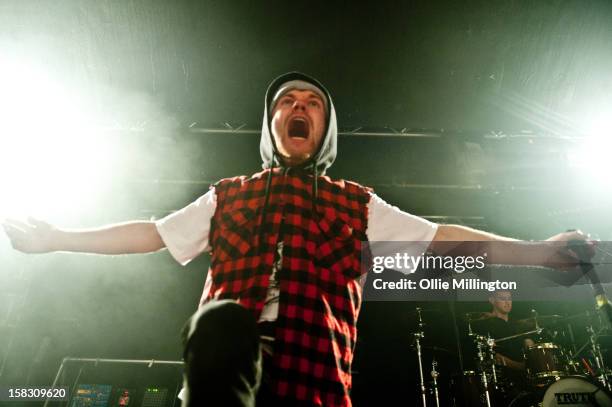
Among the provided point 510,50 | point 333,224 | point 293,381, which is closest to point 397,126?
point 510,50

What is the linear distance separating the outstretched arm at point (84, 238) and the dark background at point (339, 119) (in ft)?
7.84

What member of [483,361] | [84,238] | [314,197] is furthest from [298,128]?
[483,361]

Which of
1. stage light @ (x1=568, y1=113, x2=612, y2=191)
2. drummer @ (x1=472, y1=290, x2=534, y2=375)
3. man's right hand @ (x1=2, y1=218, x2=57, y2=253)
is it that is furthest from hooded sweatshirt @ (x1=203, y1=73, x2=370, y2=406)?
drummer @ (x1=472, y1=290, x2=534, y2=375)

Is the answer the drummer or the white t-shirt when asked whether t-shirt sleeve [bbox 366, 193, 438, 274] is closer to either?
the white t-shirt

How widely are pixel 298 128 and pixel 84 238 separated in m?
1.07

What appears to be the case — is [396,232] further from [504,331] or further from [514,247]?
[504,331]

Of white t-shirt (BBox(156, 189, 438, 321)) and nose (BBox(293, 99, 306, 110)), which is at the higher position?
nose (BBox(293, 99, 306, 110))

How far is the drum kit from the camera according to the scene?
13.1 ft

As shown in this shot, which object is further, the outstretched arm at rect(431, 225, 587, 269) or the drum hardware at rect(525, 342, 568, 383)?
the drum hardware at rect(525, 342, 568, 383)

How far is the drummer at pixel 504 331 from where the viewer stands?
4543 mm

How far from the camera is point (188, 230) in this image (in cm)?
151

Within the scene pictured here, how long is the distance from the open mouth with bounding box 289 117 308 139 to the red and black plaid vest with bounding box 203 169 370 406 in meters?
0.31

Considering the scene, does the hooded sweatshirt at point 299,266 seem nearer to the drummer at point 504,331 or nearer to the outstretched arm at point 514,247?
the outstretched arm at point 514,247

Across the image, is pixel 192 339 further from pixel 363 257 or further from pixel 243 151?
pixel 243 151
